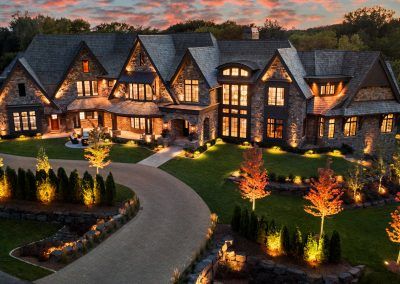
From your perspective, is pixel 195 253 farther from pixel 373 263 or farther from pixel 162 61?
pixel 162 61

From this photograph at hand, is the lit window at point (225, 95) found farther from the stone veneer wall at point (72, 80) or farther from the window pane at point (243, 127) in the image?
the stone veneer wall at point (72, 80)

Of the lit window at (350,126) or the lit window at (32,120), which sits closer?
the lit window at (350,126)

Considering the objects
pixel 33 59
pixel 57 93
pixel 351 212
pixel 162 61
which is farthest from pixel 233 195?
pixel 33 59

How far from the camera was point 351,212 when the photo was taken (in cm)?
2744

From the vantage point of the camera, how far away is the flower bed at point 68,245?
19375 millimetres

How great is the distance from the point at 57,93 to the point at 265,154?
2505 cm

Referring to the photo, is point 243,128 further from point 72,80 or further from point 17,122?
point 17,122

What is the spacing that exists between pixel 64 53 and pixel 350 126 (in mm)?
34365

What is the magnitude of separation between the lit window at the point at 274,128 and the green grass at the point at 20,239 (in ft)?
78.1

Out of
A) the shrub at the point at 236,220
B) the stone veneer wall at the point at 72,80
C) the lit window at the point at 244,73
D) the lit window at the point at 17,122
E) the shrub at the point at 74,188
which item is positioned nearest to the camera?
the shrub at the point at 236,220

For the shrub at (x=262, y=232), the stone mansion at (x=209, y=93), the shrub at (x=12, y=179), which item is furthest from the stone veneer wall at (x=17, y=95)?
the shrub at (x=262, y=232)

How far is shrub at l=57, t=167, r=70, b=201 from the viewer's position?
2597cm

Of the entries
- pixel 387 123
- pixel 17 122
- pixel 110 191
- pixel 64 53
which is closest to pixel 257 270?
pixel 110 191

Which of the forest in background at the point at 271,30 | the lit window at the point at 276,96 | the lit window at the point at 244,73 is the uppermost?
the forest in background at the point at 271,30
